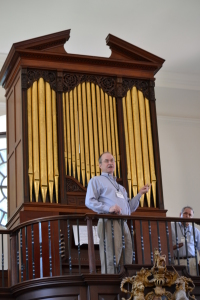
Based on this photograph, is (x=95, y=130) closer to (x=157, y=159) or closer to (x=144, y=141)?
(x=144, y=141)

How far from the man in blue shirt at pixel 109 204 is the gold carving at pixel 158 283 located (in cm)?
32

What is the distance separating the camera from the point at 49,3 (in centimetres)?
1061

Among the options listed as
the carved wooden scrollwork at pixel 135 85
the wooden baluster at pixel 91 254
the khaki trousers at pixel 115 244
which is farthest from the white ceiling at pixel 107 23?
the wooden baluster at pixel 91 254

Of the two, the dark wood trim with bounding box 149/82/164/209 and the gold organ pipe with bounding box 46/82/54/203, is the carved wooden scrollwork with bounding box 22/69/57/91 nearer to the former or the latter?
the gold organ pipe with bounding box 46/82/54/203

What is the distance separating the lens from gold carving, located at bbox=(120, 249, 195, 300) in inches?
295

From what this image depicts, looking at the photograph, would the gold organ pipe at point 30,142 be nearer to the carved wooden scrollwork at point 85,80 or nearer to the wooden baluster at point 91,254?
the carved wooden scrollwork at point 85,80

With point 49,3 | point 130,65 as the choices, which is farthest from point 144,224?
point 49,3

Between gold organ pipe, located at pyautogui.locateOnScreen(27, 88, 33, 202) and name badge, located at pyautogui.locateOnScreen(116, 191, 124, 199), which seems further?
gold organ pipe, located at pyautogui.locateOnScreen(27, 88, 33, 202)

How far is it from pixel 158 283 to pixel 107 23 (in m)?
5.17

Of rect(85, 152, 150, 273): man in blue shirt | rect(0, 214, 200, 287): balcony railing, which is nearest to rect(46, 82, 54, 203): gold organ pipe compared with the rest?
rect(0, 214, 200, 287): balcony railing

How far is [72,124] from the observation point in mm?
9680

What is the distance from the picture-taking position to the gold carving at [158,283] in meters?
7.49

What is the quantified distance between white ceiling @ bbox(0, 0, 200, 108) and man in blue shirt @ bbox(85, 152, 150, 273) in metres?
3.44

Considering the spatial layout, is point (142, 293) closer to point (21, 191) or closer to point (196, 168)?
point (21, 191)
